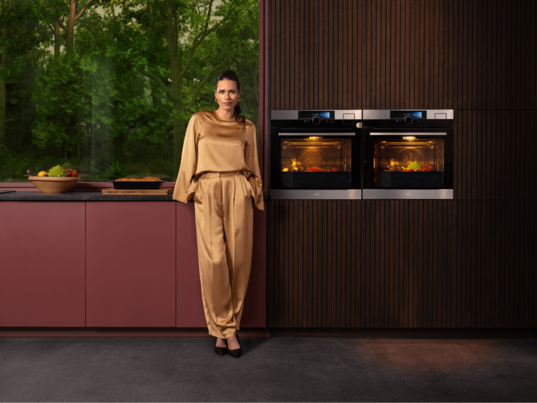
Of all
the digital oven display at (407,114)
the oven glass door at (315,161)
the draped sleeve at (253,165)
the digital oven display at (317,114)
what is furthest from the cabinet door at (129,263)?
the digital oven display at (407,114)

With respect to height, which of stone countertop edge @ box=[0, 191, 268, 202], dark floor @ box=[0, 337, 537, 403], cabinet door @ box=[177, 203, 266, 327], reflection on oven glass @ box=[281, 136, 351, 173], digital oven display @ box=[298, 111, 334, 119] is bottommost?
dark floor @ box=[0, 337, 537, 403]

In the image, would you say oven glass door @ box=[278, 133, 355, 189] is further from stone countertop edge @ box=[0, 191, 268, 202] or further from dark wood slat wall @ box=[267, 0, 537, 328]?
stone countertop edge @ box=[0, 191, 268, 202]

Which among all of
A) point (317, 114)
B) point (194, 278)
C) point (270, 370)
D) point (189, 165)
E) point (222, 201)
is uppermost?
point (317, 114)

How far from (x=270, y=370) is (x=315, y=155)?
1384 mm

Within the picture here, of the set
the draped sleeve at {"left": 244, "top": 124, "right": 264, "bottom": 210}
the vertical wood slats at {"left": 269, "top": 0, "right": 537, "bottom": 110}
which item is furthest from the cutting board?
the vertical wood slats at {"left": 269, "top": 0, "right": 537, "bottom": 110}

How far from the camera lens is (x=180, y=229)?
2.81 m

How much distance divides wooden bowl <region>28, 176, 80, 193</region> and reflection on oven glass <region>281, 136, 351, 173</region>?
152 cm

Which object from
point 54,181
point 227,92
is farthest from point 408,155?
point 54,181

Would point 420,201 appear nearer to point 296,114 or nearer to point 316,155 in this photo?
point 316,155

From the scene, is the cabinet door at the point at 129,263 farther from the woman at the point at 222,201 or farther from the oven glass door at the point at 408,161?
the oven glass door at the point at 408,161

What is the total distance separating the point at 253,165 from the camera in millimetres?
2691

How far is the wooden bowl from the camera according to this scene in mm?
2918

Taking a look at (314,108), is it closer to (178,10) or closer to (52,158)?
(178,10)

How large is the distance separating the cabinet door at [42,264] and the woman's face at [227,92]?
115 cm
